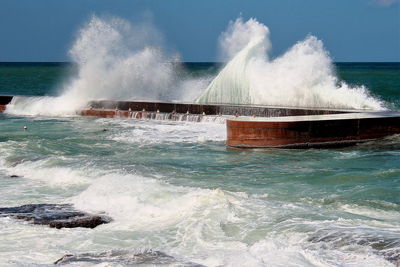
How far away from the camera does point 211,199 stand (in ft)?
32.6

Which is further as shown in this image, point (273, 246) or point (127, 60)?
point (127, 60)

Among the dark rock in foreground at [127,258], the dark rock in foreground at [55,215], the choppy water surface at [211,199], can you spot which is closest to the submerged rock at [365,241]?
the choppy water surface at [211,199]

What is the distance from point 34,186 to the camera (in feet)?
39.6

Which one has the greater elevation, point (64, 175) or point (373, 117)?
point (373, 117)

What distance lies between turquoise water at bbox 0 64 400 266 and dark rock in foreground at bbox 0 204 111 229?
0.19 meters

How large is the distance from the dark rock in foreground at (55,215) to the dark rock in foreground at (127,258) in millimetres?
1558

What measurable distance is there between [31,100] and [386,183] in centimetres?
2232

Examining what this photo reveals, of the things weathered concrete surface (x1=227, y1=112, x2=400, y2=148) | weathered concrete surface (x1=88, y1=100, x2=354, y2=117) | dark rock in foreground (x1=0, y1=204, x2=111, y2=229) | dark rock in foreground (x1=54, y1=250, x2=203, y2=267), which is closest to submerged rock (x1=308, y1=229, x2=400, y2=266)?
dark rock in foreground (x1=54, y1=250, x2=203, y2=267)

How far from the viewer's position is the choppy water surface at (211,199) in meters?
7.68

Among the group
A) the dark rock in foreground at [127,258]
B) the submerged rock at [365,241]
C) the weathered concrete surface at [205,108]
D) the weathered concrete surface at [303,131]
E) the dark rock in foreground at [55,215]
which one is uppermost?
the weathered concrete surface at [205,108]

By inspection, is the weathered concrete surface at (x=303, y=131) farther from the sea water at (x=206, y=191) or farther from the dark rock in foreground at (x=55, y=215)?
the dark rock in foreground at (x=55, y=215)

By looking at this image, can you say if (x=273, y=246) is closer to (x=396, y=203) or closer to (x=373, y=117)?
(x=396, y=203)

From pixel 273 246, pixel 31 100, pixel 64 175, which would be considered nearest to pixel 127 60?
pixel 31 100

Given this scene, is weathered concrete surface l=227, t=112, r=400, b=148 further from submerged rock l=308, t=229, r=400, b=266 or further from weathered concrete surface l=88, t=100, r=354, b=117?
submerged rock l=308, t=229, r=400, b=266
